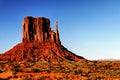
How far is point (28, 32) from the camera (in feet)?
363

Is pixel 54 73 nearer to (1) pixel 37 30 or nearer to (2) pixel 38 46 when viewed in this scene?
(2) pixel 38 46

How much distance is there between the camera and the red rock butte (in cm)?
9556

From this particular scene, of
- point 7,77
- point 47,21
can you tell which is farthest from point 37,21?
point 7,77

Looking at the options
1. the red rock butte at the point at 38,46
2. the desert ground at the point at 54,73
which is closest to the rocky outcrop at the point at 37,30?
the red rock butte at the point at 38,46

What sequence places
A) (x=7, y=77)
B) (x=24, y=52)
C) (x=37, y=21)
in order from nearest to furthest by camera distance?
(x=7, y=77)
(x=24, y=52)
(x=37, y=21)


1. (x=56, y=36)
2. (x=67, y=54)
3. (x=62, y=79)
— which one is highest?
(x=56, y=36)

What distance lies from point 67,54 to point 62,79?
74646 millimetres

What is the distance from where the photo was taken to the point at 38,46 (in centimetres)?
10288

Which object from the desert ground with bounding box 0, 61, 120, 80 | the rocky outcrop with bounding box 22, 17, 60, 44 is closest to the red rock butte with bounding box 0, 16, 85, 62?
the rocky outcrop with bounding box 22, 17, 60, 44

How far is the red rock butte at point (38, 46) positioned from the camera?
3762 inches

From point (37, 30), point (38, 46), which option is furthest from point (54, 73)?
point (37, 30)

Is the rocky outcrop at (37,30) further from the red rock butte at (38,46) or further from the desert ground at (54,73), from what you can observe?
the desert ground at (54,73)

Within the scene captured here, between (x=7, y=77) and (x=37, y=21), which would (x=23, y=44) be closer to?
(x=37, y=21)

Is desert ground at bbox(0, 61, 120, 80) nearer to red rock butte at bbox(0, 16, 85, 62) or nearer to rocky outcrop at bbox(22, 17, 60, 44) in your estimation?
red rock butte at bbox(0, 16, 85, 62)
